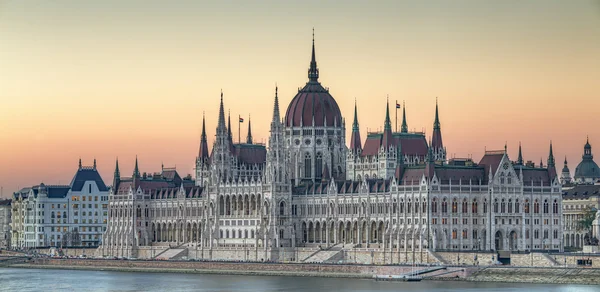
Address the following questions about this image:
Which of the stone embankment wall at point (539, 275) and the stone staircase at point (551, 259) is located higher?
the stone staircase at point (551, 259)

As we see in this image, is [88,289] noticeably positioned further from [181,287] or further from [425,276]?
[425,276]

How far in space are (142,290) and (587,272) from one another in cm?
4954

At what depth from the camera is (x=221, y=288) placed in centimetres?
18850

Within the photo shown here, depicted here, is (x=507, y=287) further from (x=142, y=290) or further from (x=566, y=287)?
(x=142, y=290)

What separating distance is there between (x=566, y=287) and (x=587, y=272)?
15.8 feet

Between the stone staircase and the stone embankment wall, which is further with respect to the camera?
the stone staircase

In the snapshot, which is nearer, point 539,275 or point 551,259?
point 539,275

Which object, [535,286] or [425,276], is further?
[425,276]

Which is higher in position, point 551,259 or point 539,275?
point 551,259

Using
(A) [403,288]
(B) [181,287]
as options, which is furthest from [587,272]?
(B) [181,287]

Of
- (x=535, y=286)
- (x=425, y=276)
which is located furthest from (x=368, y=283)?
(x=535, y=286)

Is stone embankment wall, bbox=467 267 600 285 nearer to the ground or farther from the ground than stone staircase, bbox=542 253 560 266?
nearer to the ground

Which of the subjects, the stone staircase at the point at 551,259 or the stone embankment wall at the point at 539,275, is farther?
the stone staircase at the point at 551,259

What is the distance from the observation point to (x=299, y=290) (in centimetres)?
18262
